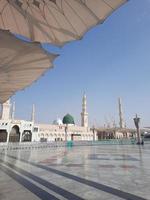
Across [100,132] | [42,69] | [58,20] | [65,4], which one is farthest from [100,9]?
[100,132]

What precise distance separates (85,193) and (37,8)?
7281mm

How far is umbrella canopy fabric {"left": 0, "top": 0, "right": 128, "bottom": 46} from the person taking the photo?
7.38 metres

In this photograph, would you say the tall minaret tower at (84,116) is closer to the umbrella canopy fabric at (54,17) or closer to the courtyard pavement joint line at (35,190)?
the umbrella canopy fabric at (54,17)

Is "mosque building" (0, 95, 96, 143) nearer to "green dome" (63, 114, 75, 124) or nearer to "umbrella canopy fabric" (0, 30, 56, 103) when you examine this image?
"green dome" (63, 114, 75, 124)

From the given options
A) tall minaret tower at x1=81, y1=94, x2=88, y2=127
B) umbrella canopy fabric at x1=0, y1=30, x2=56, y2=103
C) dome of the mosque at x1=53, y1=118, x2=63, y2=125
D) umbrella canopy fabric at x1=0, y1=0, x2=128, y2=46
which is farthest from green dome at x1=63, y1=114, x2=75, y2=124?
umbrella canopy fabric at x1=0, y1=0, x2=128, y2=46

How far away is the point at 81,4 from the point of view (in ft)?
24.0

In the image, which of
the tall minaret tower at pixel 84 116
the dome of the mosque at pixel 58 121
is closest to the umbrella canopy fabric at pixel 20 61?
the tall minaret tower at pixel 84 116

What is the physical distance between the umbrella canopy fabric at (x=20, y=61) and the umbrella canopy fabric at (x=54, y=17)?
0.95m

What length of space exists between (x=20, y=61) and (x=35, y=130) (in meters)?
50.2

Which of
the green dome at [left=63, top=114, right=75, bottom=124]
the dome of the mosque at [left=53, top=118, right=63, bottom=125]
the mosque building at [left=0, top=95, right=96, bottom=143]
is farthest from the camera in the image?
the dome of the mosque at [left=53, top=118, right=63, bottom=125]

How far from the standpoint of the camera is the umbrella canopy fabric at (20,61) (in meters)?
8.84

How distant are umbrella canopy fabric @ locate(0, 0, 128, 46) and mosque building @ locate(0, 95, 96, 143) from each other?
4508 centimetres

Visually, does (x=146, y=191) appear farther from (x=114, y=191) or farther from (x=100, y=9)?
(x=100, y=9)

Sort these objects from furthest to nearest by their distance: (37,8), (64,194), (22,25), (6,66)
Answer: (6,66)
(22,25)
(37,8)
(64,194)
